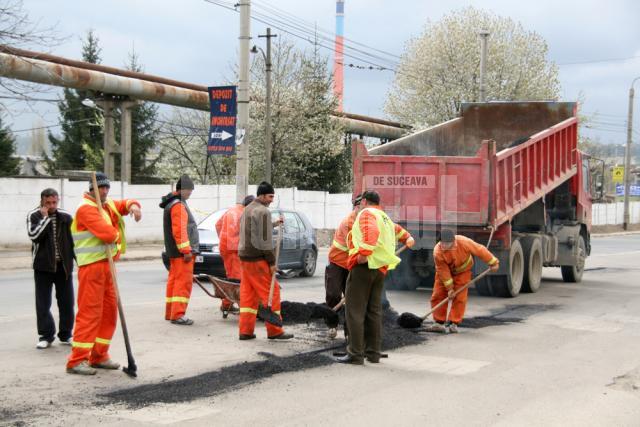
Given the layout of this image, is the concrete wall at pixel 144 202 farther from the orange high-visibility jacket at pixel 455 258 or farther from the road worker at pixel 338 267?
the orange high-visibility jacket at pixel 455 258

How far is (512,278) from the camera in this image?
14.9 metres

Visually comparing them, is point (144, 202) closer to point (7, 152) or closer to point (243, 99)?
point (243, 99)

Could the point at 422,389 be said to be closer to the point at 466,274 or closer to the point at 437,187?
the point at 466,274

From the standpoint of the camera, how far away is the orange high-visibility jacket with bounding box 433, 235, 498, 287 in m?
10.9

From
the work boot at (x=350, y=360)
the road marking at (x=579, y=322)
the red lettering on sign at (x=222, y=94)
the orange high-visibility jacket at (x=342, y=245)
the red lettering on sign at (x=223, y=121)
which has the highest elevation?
the red lettering on sign at (x=222, y=94)

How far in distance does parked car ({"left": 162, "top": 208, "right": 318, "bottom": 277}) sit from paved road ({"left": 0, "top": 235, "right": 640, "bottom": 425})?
3.07 metres

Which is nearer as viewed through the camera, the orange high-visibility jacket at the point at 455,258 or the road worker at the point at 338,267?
the road worker at the point at 338,267

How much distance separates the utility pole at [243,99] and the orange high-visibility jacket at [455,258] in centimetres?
810

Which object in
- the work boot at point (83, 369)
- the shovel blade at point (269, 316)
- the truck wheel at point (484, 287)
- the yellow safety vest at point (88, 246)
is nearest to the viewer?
the work boot at point (83, 369)

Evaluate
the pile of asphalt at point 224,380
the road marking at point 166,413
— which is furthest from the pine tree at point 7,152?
the road marking at point 166,413

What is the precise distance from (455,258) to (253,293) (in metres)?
2.66

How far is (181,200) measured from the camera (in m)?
10.9

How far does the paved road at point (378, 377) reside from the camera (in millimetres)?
6453

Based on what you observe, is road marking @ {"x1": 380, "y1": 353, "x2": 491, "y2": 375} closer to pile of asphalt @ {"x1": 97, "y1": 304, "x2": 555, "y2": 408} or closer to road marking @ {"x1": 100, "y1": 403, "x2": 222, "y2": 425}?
pile of asphalt @ {"x1": 97, "y1": 304, "x2": 555, "y2": 408}
